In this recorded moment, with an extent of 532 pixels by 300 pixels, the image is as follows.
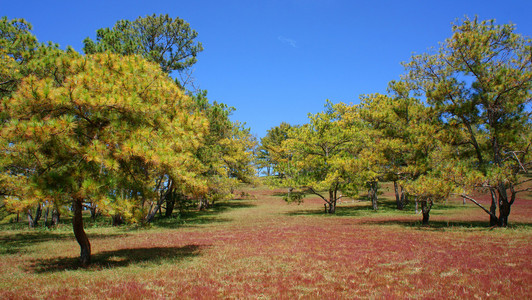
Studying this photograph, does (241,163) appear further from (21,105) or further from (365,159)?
(21,105)

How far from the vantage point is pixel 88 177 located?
8641mm

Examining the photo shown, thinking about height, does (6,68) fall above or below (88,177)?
above

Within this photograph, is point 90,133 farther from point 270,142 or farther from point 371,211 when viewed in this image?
point 270,142

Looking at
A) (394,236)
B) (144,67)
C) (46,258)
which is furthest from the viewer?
(394,236)

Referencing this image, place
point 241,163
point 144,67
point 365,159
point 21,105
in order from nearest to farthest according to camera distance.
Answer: point 21,105
point 144,67
point 365,159
point 241,163

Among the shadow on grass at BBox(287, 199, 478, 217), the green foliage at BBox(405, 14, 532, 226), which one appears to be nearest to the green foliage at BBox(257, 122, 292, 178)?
the shadow on grass at BBox(287, 199, 478, 217)

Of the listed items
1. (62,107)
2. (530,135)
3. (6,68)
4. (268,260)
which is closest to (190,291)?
(268,260)

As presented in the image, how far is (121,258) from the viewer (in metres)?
11.7

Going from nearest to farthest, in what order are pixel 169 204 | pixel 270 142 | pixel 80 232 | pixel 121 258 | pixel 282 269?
pixel 282 269 < pixel 80 232 < pixel 121 258 < pixel 169 204 < pixel 270 142

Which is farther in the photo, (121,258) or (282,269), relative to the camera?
(121,258)

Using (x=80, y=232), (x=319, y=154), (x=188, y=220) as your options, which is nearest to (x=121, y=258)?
(x=80, y=232)

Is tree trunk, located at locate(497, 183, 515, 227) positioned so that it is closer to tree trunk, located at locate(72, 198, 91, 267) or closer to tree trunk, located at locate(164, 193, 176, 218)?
tree trunk, located at locate(72, 198, 91, 267)

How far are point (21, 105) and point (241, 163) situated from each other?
116ft

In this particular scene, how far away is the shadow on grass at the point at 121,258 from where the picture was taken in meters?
10.3
